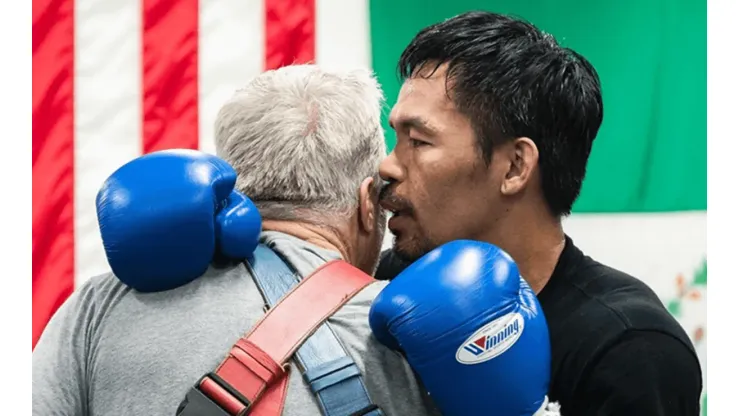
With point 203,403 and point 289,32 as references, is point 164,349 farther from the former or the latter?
point 289,32

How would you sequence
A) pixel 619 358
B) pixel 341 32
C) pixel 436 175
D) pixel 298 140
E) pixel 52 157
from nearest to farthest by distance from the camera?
1. pixel 298 140
2. pixel 619 358
3. pixel 436 175
4. pixel 52 157
5. pixel 341 32

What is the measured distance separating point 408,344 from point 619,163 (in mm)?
1271

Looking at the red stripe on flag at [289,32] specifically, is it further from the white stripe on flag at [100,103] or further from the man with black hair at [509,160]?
the man with black hair at [509,160]

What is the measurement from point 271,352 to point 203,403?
88 mm

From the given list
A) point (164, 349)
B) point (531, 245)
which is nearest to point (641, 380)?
point (531, 245)

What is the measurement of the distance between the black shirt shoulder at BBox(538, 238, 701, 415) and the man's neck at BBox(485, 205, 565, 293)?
0.26ft

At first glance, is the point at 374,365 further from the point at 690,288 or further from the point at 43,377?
the point at 690,288

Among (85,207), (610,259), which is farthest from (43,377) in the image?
(610,259)

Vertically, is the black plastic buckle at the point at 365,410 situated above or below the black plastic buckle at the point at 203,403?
below

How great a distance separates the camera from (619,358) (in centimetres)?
117

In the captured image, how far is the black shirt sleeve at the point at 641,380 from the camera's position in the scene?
1143mm

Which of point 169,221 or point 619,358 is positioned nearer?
point 169,221

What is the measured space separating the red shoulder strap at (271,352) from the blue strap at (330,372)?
0.01 meters

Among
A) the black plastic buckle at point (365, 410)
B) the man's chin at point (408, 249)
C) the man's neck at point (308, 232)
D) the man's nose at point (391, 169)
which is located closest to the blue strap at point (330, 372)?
the black plastic buckle at point (365, 410)
